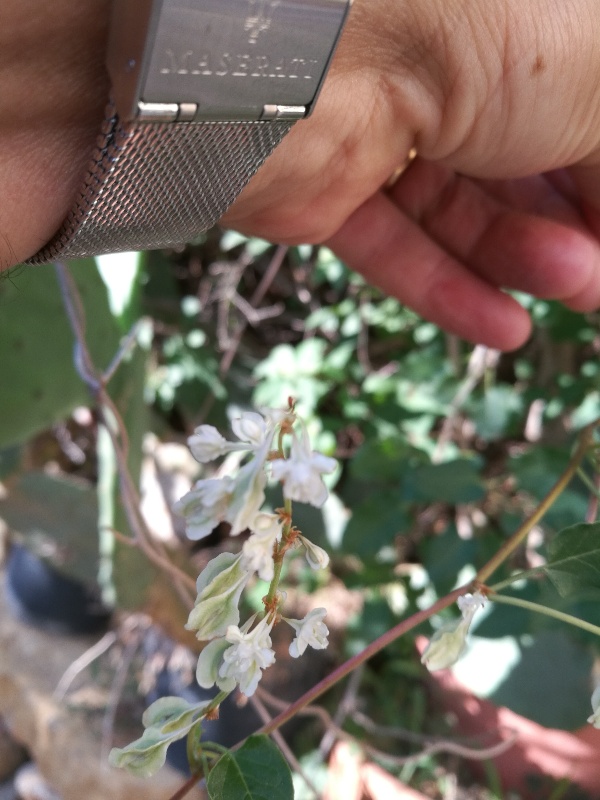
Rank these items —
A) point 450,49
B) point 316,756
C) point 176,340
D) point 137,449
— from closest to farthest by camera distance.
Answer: point 450,49 → point 137,449 → point 316,756 → point 176,340

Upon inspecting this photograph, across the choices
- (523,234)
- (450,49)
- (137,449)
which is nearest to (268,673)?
(137,449)

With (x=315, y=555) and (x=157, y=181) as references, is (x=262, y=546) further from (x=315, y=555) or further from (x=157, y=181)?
(x=157, y=181)

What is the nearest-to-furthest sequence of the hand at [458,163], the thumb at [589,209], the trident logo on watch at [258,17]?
the trident logo on watch at [258,17]
the hand at [458,163]
the thumb at [589,209]

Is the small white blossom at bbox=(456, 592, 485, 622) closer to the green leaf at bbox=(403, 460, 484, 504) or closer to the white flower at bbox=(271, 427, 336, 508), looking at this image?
the white flower at bbox=(271, 427, 336, 508)

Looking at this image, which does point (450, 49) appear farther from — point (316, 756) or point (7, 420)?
point (316, 756)

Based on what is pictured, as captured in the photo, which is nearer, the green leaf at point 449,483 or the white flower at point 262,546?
the white flower at point 262,546

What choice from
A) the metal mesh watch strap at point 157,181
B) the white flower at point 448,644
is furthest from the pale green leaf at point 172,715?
the metal mesh watch strap at point 157,181

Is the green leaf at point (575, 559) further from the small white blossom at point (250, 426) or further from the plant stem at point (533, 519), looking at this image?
the small white blossom at point (250, 426)
